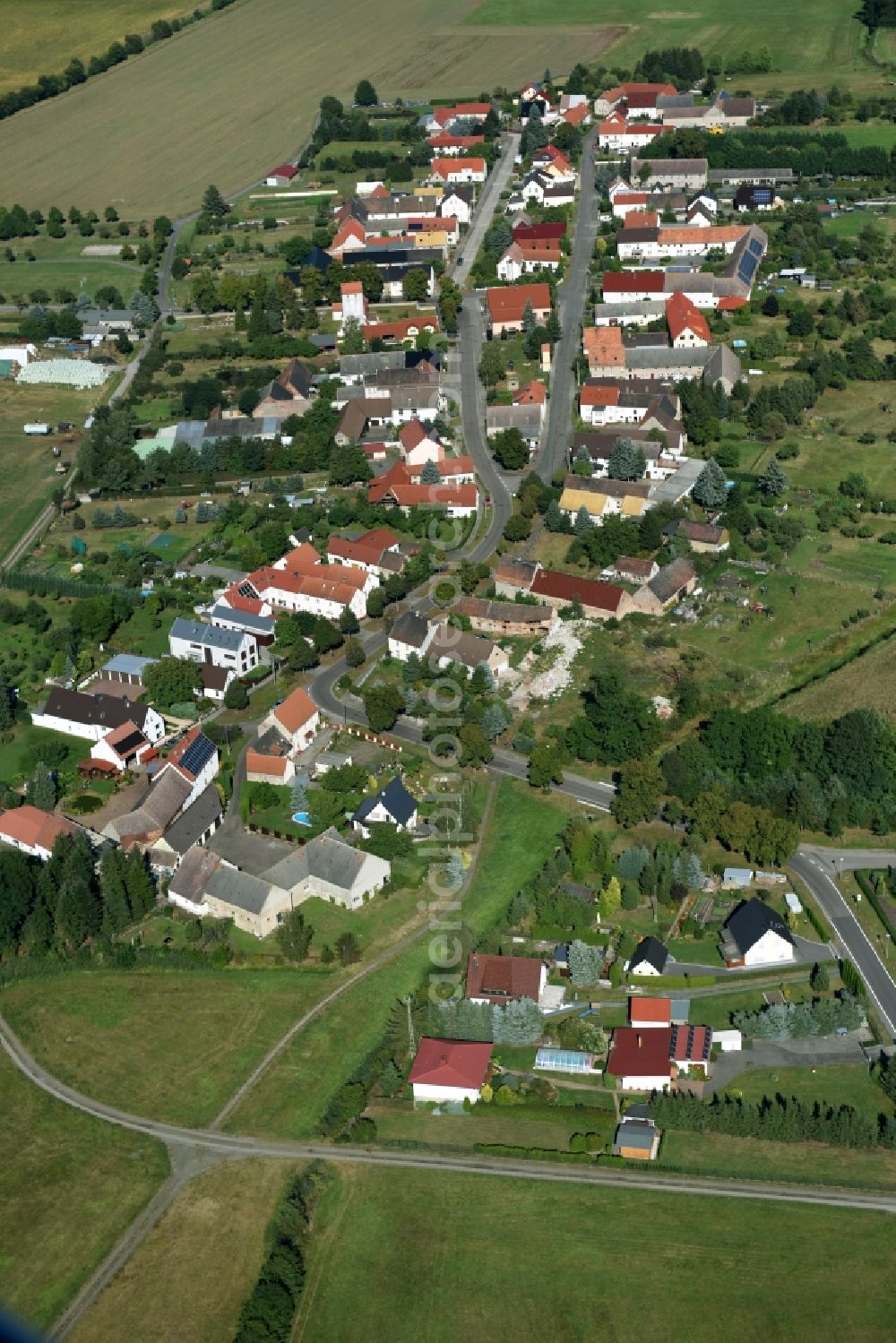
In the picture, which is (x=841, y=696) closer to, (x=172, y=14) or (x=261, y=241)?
(x=261, y=241)

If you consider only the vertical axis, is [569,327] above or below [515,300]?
below

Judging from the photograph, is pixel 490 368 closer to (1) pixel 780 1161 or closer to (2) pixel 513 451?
(2) pixel 513 451

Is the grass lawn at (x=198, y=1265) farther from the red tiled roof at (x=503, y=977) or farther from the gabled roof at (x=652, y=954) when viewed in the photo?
the gabled roof at (x=652, y=954)

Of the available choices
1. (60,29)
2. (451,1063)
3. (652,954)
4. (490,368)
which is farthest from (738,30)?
(451,1063)

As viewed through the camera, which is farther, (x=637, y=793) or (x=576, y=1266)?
(x=637, y=793)

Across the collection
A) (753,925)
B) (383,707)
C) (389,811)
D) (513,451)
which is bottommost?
(753,925)

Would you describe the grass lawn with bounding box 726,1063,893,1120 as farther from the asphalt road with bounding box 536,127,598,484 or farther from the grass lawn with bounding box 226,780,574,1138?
A: the asphalt road with bounding box 536,127,598,484

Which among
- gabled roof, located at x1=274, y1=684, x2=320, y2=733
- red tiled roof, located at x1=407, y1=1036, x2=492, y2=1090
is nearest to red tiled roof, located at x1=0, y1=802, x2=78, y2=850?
gabled roof, located at x1=274, y1=684, x2=320, y2=733

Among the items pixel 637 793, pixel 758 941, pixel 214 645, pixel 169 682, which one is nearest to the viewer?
pixel 758 941

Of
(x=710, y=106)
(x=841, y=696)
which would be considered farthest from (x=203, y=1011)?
(x=710, y=106)
